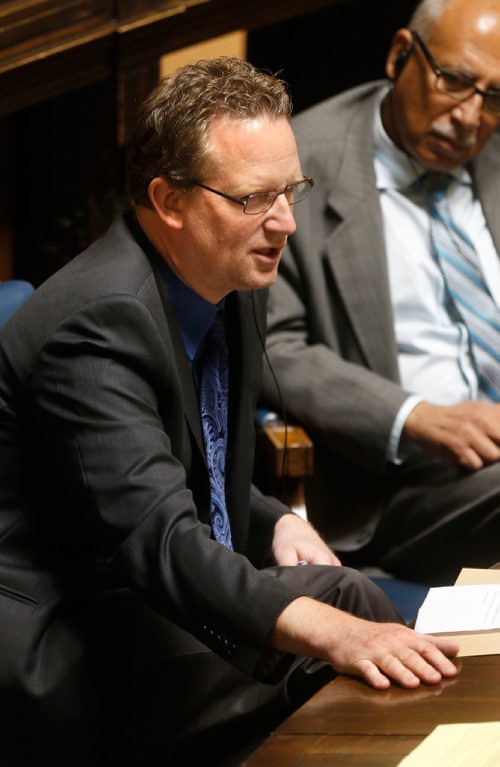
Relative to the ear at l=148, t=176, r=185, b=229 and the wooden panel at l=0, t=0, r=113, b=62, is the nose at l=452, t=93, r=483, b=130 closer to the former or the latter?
the wooden panel at l=0, t=0, r=113, b=62

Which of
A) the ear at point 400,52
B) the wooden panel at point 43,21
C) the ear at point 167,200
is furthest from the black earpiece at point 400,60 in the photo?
the ear at point 167,200

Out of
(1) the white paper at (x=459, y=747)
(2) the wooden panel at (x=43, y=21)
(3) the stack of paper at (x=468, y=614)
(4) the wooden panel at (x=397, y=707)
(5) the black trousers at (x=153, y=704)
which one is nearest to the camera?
(1) the white paper at (x=459, y=747)

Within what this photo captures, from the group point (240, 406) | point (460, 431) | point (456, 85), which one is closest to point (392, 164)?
point (456, 85)

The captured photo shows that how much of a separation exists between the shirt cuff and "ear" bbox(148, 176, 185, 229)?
0.82 m

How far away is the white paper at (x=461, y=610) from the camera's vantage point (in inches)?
68.8

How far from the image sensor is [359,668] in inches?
63.5

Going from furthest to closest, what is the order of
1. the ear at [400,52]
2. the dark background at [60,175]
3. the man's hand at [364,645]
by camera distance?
the dark background at [60,175] → the ear at [400,52] → the man's hand at [364,645]

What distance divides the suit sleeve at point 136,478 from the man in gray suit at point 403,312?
849mm

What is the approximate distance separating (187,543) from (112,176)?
1.83 m

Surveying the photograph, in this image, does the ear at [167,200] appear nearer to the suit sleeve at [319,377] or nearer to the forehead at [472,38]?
the suit sleeve at [319,377]

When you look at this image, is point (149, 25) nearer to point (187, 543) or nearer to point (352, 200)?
point (352, 200)

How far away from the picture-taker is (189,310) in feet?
6.99

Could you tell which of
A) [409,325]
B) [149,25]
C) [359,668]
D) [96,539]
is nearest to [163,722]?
[96,539]

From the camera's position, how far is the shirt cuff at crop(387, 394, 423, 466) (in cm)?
271
